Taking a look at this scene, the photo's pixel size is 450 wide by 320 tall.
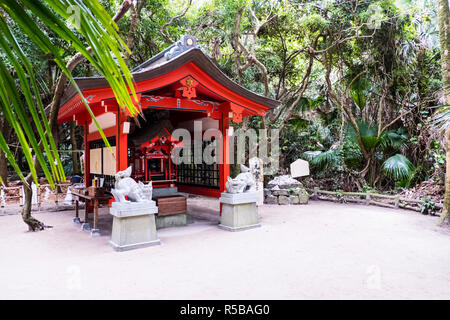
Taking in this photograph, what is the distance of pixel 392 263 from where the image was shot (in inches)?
172

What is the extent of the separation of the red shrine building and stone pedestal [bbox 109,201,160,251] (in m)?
1.00

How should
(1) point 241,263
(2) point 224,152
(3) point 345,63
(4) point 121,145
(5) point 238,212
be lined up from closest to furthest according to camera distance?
(1) point 241,263, (4) point 121,145, (5) point 238,212, (2) point 224,152, (3) point 345,63

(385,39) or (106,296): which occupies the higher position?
(385,39)

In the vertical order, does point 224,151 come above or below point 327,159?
above

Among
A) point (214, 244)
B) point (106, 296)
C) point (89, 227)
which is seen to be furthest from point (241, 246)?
point (89, 227)

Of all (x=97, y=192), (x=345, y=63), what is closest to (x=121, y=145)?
(x=97, y=192)

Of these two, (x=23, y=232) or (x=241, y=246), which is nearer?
(x=241, y=246)

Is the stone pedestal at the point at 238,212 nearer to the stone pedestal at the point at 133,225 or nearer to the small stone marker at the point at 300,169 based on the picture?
the stone pedestal at the point at 133,225

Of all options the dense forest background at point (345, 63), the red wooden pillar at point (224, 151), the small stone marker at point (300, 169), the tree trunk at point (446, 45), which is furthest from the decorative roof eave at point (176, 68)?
the small stone marker at point (300, 169)

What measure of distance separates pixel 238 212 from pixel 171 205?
57.6 inches

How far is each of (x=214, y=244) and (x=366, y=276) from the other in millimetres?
2474

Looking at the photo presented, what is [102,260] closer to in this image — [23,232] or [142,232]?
[142,232]

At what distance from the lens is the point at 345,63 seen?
10.6 meters

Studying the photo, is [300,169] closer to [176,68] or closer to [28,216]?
[176,68]
